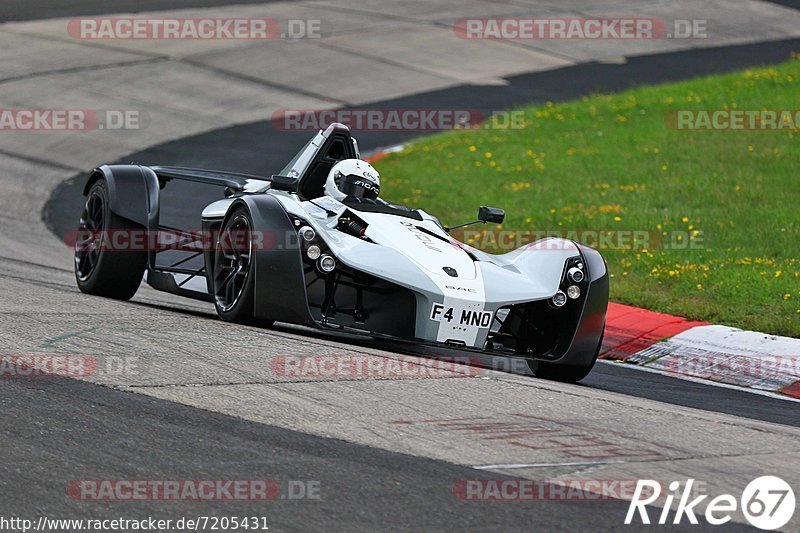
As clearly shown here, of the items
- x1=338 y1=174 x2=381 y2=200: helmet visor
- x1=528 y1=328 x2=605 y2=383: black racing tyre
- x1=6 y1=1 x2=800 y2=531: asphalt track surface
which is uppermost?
x1=338 y1=174 x2=381 y2=200: helmet visor

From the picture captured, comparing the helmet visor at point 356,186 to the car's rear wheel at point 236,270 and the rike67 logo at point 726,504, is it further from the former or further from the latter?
the rike67 logo at point 726,504

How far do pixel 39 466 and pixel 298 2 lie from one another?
2893cm

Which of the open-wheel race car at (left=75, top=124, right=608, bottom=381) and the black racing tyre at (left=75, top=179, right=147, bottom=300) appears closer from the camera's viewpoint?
the open-wheel race car at (left=75, top=124, right=608, bottom=381)

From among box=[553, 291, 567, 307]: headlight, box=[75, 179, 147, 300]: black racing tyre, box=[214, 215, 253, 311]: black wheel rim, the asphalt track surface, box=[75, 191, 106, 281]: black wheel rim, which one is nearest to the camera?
the asphalt track surface

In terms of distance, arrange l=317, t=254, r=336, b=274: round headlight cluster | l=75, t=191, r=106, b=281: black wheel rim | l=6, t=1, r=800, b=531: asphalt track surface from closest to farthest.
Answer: l=6, t=1, r=800, b=531: asphalt track surface, l=317, t=254, r=336, b=274: round headlight cluster, l=75, t=191, r=106, b=281: black wheel rim

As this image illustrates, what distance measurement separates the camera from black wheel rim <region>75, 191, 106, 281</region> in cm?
1123

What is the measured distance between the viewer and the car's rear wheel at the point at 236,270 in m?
9.21

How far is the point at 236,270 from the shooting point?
9547 mm

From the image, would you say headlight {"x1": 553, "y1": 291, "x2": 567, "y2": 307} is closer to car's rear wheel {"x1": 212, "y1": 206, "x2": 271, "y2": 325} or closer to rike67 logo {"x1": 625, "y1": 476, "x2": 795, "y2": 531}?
car's rear wheel {"x1": 212, "y1": 206, "x2": 271, "y2": 325}

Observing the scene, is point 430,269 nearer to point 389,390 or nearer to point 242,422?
point 389,390

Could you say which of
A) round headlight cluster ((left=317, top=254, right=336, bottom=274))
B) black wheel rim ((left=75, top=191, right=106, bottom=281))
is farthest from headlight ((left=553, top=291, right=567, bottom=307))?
black wheel rim ((left=75, top=191, right=106, bottom=281))

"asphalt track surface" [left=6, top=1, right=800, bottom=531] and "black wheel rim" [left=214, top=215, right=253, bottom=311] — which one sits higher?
"black wheel rim" [left=214, top=215, right=253, bottom=311]

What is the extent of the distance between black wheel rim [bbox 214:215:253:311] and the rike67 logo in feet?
13.6

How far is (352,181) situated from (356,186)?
0.17 ft
